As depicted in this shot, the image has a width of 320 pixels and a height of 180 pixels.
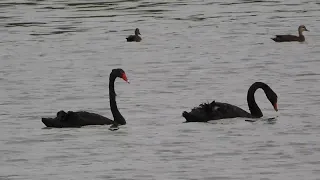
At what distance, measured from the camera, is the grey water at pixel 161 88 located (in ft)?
51.6

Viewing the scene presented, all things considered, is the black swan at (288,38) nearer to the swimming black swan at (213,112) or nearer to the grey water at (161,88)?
the grey water at (161,88)

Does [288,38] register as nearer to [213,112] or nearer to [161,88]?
[161,88]

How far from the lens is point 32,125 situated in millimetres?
19609

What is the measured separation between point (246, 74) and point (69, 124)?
7929 millimetres

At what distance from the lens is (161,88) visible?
79.6 ft

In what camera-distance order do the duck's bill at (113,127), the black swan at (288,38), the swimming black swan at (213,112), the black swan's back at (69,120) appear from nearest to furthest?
the black swan's back at (69,120) < the duck's bill at (113,127) < the swimming black swan at (213,112) < the black swan at (288,38)

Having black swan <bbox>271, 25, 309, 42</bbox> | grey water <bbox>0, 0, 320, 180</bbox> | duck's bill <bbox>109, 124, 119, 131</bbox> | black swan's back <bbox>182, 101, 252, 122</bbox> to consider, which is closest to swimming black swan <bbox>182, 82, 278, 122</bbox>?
black swan's back <bbox>182, 101, 252, 122</bbox>

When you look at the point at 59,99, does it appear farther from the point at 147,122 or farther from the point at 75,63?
the point at 75,63

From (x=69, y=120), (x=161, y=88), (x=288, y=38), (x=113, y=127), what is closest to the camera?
(x=69, y=120)

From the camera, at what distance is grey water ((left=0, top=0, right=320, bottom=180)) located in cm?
1573

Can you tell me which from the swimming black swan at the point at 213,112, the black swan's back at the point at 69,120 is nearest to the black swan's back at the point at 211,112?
the swimming black swan at the point at 213,112

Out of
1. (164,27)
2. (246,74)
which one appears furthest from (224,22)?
(246,74)

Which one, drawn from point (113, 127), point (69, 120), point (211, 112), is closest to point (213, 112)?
point (211, 112)

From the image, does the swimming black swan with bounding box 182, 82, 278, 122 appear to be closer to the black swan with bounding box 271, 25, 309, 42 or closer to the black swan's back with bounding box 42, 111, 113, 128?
the black swan's back with bounding box 42, 111, 113, 128
